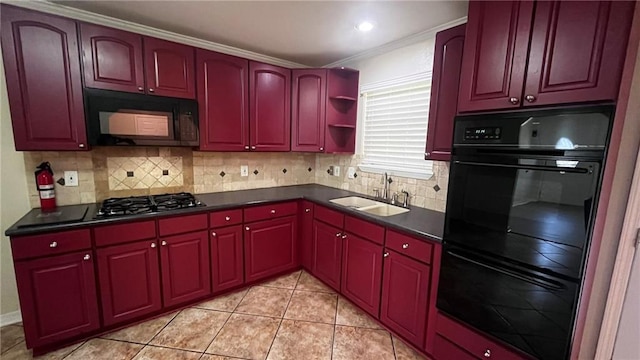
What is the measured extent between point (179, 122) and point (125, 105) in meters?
0.39

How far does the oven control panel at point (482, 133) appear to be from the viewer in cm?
137

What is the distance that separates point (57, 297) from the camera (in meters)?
1.79

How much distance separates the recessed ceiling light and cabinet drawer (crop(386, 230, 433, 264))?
165 centimetres

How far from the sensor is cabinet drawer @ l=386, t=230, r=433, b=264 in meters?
1.74

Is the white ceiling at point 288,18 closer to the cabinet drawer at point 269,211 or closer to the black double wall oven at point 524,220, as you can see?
the black double wall oven at point 524,220

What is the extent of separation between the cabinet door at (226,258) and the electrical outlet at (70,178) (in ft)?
3.87

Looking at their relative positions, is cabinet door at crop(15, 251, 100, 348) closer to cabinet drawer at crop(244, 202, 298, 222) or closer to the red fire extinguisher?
the red fire extinguisher

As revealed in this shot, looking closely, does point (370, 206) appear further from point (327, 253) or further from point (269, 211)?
point (269, 211)

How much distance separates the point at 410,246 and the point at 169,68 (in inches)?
94.4

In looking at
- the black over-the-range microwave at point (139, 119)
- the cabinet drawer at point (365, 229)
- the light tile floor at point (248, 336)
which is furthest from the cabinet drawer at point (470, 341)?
the black over-the-range microwave at point (139, 119)

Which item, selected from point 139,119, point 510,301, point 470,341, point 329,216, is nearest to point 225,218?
point 329,216

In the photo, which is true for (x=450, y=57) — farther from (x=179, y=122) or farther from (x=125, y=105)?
(x=125, y=105)

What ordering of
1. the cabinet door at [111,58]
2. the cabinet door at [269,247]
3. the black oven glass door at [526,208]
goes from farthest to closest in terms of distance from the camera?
the cabinet door at [269,247]
the cabinet door at [111,58]
the black oven glass door at [526,208]

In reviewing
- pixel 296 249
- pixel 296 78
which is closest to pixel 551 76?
pixel 296 78
